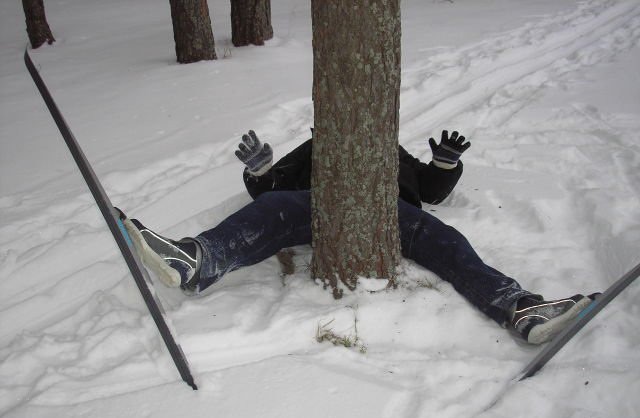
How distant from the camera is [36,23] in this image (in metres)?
6.90

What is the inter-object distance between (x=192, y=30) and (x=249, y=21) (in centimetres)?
85

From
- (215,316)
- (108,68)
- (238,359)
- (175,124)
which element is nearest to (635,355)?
(238,359)

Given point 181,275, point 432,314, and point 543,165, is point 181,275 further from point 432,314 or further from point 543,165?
point 543,165

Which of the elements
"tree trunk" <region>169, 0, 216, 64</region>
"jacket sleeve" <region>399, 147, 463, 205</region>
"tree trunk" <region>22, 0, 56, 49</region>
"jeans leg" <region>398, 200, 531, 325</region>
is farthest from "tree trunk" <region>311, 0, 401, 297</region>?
"tree trunk" <region>22, 0, 56, 49</region>

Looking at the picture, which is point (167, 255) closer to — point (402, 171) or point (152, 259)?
point (152, 259)

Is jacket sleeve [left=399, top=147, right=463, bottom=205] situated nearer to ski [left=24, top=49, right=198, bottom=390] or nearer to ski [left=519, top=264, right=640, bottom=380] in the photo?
ski [left=519, top=264, right=640, bottom=380]

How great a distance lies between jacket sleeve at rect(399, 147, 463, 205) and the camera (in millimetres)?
2576

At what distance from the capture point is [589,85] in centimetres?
418

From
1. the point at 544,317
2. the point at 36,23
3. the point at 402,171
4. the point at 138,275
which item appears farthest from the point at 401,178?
the point at 36,23

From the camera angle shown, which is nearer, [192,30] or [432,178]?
[432,178]

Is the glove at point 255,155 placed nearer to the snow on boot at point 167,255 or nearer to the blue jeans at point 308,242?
the blue jeans at point 308,242

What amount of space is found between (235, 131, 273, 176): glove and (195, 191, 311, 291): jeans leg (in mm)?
235

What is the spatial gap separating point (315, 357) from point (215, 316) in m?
0.45

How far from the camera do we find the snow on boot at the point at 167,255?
1844 millimetres
